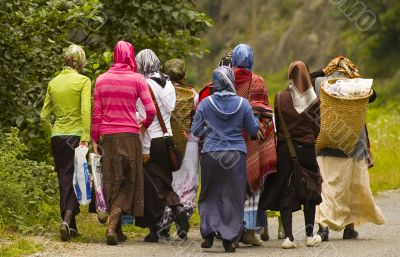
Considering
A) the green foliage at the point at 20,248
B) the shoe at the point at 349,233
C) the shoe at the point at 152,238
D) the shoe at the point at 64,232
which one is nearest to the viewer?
the green foliage at the point at 20,248

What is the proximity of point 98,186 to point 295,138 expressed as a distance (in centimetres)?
200

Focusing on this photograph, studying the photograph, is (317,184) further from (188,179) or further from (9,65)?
(9,65)

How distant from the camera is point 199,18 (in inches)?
631

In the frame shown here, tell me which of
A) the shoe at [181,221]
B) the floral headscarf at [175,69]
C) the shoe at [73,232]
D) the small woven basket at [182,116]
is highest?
the floral headscarf at [175,69]

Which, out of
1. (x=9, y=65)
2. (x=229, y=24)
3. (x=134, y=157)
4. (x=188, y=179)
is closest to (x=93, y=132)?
(x=134, y=157)

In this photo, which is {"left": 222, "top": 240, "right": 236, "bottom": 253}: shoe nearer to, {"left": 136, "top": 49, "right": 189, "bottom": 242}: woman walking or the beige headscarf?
{"left": 136, "top": 49, "right": 189, "bottom": 242}: woman walking

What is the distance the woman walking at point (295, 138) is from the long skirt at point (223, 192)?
1.70 ft

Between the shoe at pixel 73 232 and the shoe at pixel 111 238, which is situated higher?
the shoe at pixel 73 232

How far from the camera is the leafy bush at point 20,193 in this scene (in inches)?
448

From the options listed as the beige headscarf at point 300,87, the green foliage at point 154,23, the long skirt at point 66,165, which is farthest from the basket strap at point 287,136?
the green foliage at point 154,23

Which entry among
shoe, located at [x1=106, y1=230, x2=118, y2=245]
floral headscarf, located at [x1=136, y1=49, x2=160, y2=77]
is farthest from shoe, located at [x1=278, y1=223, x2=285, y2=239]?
floral headscarf, located at [x1=136, y1=49, x2=160, y2=77]

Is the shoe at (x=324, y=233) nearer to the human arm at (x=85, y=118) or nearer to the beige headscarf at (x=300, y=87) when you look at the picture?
the beige headscarf at (x=300, y=87)

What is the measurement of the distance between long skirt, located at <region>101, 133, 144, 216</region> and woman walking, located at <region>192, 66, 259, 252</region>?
0.67 metres

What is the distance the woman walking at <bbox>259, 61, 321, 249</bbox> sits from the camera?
10.9 metres
